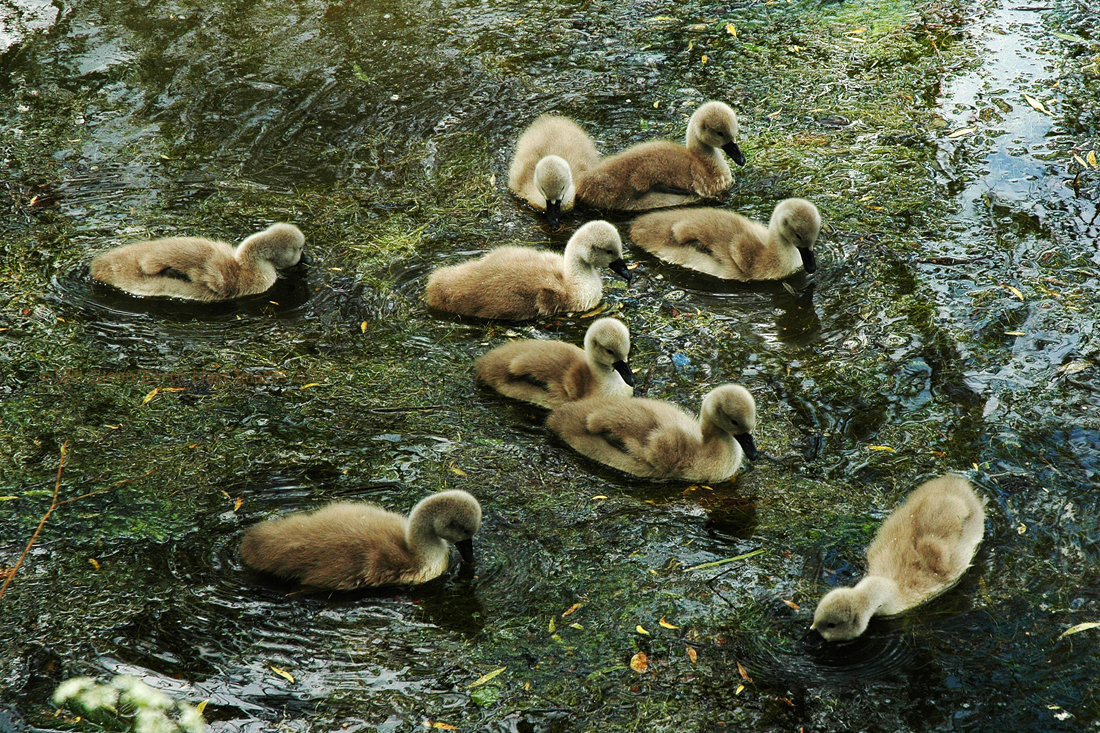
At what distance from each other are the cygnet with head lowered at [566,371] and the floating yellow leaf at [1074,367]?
222 cm

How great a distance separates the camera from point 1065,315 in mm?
5574

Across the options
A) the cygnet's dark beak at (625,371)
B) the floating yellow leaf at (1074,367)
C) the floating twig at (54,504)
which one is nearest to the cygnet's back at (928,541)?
the floating yellow leaf at (1074,367)

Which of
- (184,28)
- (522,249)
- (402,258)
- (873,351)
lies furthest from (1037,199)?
(184,28)

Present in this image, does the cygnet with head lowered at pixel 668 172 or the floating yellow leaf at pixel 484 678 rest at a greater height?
the cygnet with head lowered at pixel 668 172

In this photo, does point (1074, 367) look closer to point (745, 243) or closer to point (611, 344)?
point (745, 243)

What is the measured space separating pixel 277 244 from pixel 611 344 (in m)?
2.34

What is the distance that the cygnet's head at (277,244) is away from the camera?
613 centimetres

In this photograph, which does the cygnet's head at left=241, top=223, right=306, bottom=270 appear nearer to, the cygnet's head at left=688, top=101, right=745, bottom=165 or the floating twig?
the floating twig

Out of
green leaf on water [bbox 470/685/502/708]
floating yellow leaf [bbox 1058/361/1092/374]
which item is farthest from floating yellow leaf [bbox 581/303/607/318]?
green leaf on water [bbox 470/685/502/708]

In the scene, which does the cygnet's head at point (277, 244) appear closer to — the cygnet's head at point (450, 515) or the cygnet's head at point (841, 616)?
the cygnet's head at point (450, 515)

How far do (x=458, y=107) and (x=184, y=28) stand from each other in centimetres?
314

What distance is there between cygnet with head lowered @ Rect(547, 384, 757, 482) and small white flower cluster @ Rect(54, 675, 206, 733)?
7.00 feet

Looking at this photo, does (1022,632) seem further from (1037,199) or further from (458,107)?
(458,107)

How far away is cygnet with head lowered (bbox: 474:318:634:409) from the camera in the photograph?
5105 mm
